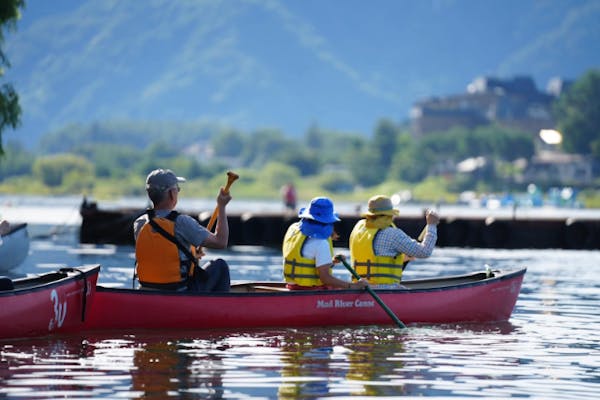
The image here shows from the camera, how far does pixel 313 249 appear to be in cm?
1930

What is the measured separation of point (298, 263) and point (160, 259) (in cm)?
259

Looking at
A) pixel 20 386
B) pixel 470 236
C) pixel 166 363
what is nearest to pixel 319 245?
pixel 166 363

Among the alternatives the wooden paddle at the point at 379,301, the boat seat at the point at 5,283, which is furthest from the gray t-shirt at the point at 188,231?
the wooden paddle at the point at 379,301

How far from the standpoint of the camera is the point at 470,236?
179ft

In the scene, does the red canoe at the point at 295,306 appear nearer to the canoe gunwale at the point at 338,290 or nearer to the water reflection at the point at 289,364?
the canoe gunwale at the point at 338,290

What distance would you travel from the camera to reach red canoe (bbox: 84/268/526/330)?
18297mm

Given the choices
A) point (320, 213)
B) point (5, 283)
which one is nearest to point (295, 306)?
point (320, 213)

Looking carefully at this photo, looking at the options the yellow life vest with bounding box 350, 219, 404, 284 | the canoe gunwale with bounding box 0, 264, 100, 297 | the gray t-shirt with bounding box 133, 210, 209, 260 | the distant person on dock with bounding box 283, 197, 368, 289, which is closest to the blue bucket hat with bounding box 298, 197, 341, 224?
the distant person on dock with bounding box 283, 197, 368, 289

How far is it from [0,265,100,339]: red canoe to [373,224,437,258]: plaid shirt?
4.77 metres

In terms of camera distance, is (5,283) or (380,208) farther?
(380,208)

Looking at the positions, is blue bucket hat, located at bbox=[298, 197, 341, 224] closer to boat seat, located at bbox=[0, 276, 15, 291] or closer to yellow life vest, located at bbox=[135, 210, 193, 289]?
yellow life vest, located at bbox=[135, 210, 193, 289]

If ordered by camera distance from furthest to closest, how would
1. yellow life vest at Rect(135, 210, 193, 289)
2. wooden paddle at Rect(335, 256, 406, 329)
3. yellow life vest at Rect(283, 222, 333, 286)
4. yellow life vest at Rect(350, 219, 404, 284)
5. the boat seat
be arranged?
yellow life vest at Rect(350, 219, 404, 284) < wooden paddle at Rect(335, 256, 406, 329) < yellow life vest at Rect(283, 222, 333, 286) < yellow life vest at Rect(135, 210, 193, 289) < the boat seat

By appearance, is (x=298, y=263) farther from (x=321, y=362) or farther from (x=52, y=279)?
(x=52, y=279)

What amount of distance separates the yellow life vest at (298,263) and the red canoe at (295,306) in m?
0.31
